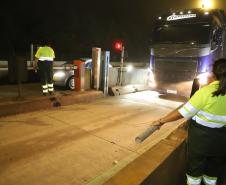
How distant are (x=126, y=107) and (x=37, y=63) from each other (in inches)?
156

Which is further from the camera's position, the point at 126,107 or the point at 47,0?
the point at 47,0

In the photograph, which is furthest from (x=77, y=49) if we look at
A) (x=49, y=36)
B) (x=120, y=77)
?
(x=120, y=77)

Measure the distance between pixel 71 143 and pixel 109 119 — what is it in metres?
2.21

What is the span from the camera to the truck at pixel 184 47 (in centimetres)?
986

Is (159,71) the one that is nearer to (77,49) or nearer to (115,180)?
(115,180)

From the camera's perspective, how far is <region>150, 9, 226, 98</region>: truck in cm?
986

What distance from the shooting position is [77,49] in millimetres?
40281

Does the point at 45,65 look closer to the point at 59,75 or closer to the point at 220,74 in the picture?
the point at 59,75

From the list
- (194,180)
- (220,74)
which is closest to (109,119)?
(194,180)

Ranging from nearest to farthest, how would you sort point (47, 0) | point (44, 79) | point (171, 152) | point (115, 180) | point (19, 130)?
1. point (115, 180)
2. point (171, 152)
3. point (19, 130)
4. point (44, 79)
5. point (47, 0)

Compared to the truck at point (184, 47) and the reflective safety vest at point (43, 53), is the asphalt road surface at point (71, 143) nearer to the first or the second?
the reflective safety vest at point (43, 53)

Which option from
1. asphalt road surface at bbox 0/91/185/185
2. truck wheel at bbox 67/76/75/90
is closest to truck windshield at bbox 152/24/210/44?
asphalt road surface at bbox 0/91/185/185

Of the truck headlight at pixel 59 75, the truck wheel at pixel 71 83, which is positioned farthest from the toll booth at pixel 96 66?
the truck headlight at pixel 59 75

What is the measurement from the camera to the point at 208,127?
2.79 meters
